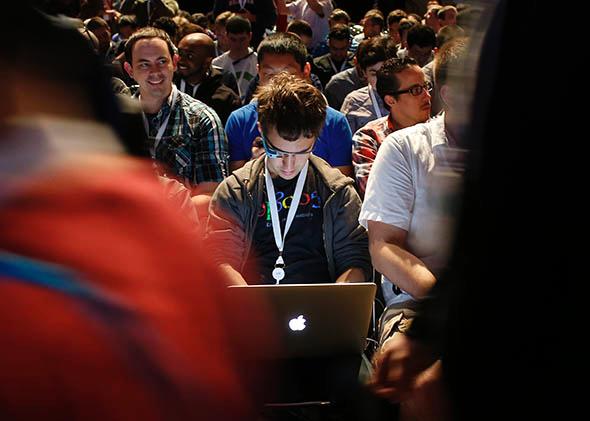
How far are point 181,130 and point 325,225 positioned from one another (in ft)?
5.12

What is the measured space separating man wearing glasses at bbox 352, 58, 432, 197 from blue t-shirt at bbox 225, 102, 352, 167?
0.48 ft

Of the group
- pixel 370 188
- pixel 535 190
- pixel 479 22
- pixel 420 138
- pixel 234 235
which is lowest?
pixel 234 235

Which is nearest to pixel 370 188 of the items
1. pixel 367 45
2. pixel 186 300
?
pixel 186 300

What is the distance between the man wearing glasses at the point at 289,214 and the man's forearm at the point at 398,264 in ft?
1.20

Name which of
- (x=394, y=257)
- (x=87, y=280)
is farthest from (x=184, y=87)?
(x=87, y=280)

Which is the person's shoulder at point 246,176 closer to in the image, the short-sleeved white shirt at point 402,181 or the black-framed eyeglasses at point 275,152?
the black-framed eyeglasses at point 275,152

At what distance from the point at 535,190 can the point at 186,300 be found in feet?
1.49

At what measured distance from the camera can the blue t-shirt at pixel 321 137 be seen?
192 inches

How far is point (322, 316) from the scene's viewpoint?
9.57 feet

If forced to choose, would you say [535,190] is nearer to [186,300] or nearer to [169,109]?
[186,300]

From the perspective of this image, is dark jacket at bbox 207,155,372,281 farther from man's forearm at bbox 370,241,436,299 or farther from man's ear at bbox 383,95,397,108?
man's ear at bbox 383,95,397,108

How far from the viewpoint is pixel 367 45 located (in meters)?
6.69

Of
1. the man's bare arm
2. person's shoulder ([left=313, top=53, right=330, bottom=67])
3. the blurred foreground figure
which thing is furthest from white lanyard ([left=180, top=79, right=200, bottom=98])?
the blurred foreground figure

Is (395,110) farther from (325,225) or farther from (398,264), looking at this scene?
(398,264)
